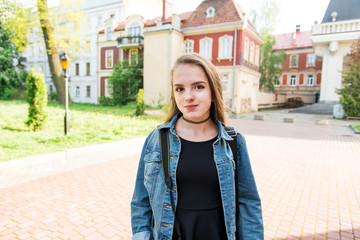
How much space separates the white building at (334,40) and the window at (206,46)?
1210cm

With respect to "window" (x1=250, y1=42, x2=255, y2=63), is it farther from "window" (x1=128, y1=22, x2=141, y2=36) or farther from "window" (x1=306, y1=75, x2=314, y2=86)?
"window" (x1=306, y1=75, x2=314, y2=86)

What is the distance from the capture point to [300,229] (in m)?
3.42

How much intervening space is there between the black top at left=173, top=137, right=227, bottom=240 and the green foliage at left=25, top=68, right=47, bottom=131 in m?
10.0

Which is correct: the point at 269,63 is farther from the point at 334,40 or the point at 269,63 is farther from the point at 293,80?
the point at 293,80

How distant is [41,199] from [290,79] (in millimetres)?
48665

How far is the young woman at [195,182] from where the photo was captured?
61.1 inches

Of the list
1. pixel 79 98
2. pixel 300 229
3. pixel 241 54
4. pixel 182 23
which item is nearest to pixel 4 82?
pixel 79 98

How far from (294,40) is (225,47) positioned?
30499 mm

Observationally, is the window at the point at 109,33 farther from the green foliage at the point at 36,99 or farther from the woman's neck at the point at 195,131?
the woman's neck at the point at 195,131

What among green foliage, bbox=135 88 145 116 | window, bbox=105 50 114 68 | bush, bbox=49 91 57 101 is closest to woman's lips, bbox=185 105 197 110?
green foliage, bbox=135 88 145 116

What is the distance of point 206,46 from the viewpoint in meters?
24.7

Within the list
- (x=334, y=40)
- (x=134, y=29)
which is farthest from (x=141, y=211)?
(x=134, y=29)

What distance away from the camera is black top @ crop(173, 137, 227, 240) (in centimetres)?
154

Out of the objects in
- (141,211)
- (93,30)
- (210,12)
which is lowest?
(141,211)
